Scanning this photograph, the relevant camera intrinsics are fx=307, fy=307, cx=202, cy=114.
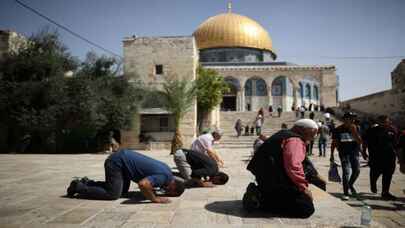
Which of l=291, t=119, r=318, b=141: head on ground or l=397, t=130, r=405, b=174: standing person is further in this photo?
l=397, t=130, r=405, b=174: standing person

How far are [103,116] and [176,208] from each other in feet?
45.5

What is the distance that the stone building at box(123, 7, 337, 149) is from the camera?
20.9 metres

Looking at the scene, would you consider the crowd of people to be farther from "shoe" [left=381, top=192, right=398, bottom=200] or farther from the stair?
the stair

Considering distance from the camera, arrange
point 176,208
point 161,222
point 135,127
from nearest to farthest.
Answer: point 161,222
point 176,208
point 135,127

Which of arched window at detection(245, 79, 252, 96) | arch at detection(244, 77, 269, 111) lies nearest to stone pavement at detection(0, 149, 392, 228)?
arch at detection(244, 77, 269, 111)

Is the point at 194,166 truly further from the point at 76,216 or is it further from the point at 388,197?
the point at 388,197

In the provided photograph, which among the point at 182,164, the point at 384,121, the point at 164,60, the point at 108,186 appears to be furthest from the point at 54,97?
the point at 384,121

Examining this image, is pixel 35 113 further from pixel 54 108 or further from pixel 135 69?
pixel 135 69

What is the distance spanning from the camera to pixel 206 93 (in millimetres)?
23375

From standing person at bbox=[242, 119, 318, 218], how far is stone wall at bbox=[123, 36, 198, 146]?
56.4 ft

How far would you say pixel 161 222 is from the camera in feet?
11.5

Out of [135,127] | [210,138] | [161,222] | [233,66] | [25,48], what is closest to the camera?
[161,222]

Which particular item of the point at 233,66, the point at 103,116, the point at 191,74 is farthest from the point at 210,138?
the point at 233,66

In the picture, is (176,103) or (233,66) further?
(233,66)
